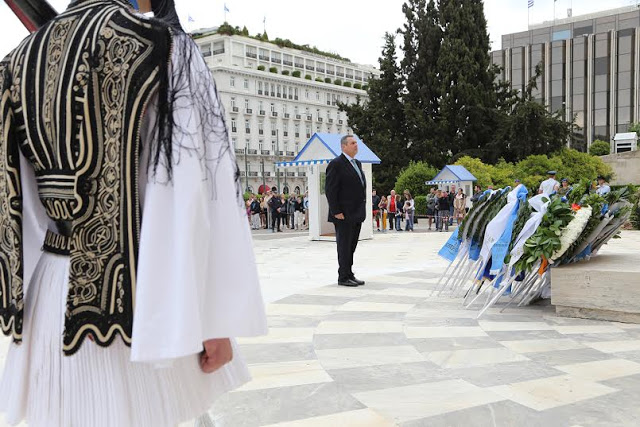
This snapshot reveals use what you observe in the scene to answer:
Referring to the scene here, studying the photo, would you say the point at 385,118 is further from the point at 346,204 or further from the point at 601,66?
the point at 601,66

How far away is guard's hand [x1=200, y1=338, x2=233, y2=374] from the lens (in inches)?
57.7

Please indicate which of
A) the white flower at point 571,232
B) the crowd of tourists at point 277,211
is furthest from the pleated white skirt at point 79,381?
the crowd of tourists at point 277,211

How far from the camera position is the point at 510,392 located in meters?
3.22

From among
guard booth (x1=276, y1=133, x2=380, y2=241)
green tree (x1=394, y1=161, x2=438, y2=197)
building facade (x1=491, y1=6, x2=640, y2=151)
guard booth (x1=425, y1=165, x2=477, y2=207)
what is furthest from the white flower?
building facade (x1=491, y1=6, x2=640, y2=151)

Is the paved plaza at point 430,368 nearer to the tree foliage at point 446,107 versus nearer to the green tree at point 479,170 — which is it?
the green tree at point 479,170

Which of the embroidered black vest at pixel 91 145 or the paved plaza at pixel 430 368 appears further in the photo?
the paved plaza at pixel 430 368

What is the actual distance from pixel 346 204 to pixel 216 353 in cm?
603

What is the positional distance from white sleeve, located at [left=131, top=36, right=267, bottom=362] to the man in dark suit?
5.94m

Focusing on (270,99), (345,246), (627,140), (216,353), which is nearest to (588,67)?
(627,140)

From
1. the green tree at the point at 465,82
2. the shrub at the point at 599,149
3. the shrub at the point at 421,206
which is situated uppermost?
the green tree at the point at 465,82

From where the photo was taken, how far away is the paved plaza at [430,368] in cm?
293

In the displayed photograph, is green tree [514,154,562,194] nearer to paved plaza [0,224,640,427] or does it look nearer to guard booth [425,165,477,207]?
guard booth [425,165,477,207]

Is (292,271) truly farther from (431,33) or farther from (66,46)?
(431,33)

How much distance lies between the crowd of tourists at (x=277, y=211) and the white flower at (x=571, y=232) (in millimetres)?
18630
